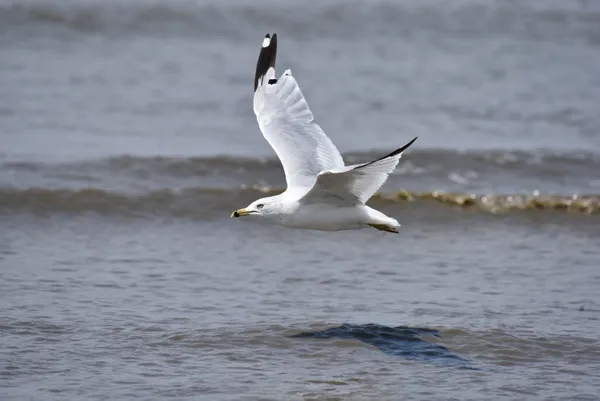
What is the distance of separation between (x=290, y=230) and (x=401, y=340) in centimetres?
325

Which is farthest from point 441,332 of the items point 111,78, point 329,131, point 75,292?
point 111,78

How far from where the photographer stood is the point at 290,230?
10.2 metres

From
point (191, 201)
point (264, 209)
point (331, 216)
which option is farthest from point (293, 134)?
point (191, 201)

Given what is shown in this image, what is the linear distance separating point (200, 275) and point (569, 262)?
11.3ft

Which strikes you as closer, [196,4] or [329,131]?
[329,131]

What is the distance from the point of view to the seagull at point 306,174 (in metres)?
6.93

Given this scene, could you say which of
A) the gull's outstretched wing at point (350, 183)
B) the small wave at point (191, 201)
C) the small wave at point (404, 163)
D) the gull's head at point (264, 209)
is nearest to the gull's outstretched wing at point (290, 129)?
the gull's head at point (264, 209)

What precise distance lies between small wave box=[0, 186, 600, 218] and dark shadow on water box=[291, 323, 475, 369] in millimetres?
4035

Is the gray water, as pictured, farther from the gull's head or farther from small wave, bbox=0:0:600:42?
the gull's head

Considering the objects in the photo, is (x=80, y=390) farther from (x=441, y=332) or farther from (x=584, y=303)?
(x=584, y=303)

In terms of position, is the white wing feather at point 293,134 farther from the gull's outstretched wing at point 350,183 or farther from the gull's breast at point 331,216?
the gull's outstretched wing at point 350,183

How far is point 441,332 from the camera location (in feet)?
24.0

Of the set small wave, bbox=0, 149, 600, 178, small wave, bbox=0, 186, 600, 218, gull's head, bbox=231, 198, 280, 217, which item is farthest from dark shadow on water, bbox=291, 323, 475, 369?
small wave, bbox=0, 149, 600, 178

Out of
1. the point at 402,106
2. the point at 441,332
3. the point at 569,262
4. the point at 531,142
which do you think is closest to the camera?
the point at 441,332
